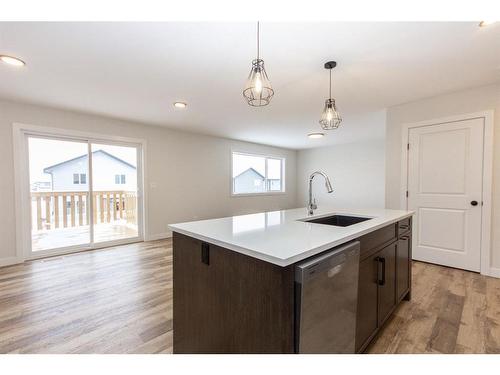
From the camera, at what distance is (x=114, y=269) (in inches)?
115

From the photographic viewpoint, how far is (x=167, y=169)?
4621 millimetres

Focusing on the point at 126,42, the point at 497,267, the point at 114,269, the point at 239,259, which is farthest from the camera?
the point at 114,269

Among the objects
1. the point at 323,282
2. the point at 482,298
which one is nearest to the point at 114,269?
the point at 323,282

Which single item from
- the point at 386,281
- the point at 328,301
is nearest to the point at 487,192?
the point at 386,281

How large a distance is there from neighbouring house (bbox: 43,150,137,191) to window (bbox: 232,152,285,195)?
8.20ft

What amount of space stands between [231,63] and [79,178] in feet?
10.3

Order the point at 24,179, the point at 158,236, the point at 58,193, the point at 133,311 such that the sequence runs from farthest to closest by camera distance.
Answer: the point at 158,236 < the point at 58,193 < the point at 24,179 < the point at 133,311

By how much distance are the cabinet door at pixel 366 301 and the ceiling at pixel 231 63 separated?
163 cm

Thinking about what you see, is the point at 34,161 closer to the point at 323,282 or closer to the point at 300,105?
the point at 300,105

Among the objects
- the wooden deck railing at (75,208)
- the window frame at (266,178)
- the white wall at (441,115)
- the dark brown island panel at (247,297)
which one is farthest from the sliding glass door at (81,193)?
the white wall at (441,115)

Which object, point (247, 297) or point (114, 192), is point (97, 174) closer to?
point (114, 192)

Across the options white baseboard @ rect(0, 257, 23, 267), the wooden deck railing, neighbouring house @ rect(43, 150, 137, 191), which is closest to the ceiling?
neighbouring house @ rect(43, 150, 137, 191)

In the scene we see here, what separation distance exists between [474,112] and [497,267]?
1837mm

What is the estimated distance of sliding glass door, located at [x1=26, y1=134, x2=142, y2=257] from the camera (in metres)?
3.41
